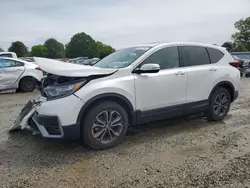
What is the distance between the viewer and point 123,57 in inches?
202

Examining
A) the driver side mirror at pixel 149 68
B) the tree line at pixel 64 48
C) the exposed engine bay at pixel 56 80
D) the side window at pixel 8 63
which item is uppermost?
the driver side mirror at pixel 149 68

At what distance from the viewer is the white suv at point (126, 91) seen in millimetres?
4109

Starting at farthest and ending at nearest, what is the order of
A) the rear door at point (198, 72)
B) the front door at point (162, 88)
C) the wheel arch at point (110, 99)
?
the rear door at point (198, 72)
the front door at point (162, 88)
the wheel arch at point (110, 99)

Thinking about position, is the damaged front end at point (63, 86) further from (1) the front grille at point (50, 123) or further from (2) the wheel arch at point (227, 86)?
(2) the wheel arch at point (227, 86)

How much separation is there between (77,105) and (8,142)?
5.31ft

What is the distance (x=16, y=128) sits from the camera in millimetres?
5305

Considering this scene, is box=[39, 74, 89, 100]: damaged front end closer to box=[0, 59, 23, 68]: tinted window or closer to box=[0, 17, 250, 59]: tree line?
box=[0, 59, 23, 68]: tinted window

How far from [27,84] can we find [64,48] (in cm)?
6328

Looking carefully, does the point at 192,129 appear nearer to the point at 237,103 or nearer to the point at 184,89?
the point at 184,89

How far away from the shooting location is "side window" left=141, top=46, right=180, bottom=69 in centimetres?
494

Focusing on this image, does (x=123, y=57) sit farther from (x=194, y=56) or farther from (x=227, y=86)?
(x=227, y=86)

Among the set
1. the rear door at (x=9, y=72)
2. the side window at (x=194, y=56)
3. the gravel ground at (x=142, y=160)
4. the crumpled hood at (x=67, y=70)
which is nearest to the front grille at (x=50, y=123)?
the gravel ground at (x=142, y=160)

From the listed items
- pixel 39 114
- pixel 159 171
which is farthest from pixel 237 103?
pixel 39 114

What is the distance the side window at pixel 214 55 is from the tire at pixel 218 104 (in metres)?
0.58
